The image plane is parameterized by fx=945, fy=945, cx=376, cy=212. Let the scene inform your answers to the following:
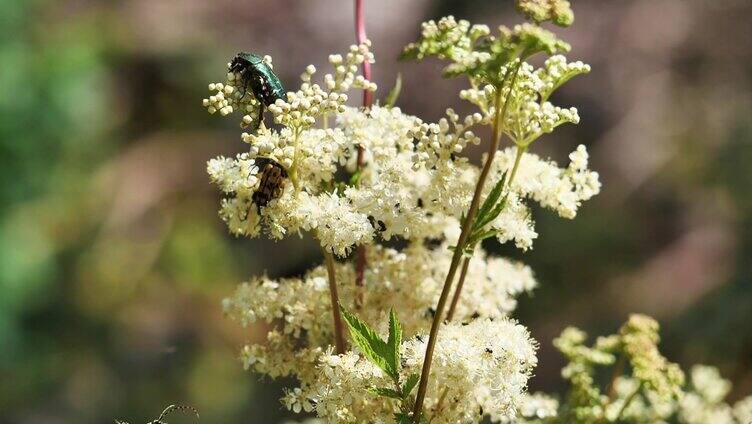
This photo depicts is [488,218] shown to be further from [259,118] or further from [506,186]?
[259,118]

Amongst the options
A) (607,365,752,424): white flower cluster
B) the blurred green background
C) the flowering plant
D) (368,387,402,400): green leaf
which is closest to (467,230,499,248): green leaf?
the flowering plant

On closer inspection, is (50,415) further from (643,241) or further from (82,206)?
→ (643,241)

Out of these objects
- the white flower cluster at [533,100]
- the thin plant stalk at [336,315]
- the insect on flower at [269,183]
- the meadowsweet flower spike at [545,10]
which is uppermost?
the white flower cluster at [533,100]

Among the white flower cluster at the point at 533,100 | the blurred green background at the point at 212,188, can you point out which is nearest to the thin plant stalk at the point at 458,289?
the white flower cluster at the point at 533,100

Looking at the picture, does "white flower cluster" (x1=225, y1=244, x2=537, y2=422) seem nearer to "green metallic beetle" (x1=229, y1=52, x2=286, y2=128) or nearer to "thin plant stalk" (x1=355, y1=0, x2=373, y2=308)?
"thin plant stalk" (x1=355, y1=0, x2=373, y2=308)

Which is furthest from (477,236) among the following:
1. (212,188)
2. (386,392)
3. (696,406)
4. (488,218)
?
(212,188)

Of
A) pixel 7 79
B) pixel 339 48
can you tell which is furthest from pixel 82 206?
pixel 339 48

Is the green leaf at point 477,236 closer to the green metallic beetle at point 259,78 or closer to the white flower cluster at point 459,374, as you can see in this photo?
the white flower cluster at point 459,374
